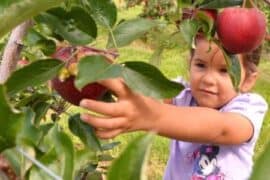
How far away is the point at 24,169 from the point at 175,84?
34 centimetres

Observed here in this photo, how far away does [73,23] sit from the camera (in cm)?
91

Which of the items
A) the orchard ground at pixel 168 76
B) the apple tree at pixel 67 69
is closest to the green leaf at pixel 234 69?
the apple tree at pixel 67 69

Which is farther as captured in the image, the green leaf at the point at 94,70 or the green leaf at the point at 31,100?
the green leaf at the point at 31,100

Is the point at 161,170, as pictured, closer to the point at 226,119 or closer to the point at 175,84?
the point at 226,119

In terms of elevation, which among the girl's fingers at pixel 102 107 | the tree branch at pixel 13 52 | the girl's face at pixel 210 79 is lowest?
the girl's face at pixel 210 79

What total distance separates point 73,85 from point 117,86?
0.07 m

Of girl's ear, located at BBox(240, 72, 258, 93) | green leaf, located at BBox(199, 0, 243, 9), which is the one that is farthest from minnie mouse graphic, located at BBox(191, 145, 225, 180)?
green leaf, located at BBox(199, 0, 243, 9)

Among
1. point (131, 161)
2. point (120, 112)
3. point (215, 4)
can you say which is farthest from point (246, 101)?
point (131, 161)

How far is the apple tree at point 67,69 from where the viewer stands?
2.00ft

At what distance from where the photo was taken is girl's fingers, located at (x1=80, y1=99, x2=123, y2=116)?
3.00 feet

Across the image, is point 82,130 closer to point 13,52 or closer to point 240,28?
point 13,52

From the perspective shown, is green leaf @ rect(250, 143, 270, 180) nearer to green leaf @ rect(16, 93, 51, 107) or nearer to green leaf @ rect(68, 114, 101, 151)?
green leaf @ rect(68, 114, 101, 151)

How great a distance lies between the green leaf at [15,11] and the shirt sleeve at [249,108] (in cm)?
114

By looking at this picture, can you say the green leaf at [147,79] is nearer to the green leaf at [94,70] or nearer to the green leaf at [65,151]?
the green leaf at [94,70]
